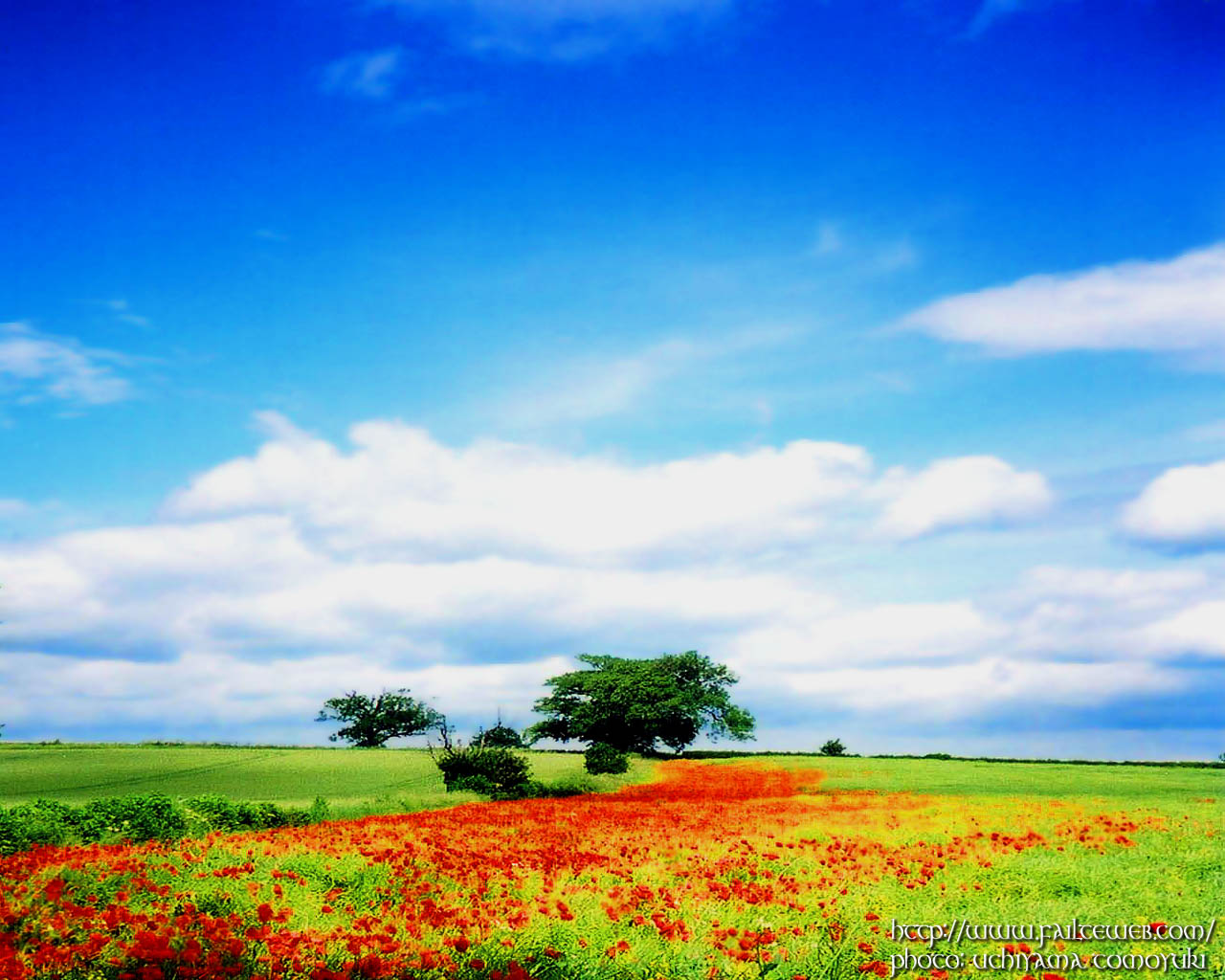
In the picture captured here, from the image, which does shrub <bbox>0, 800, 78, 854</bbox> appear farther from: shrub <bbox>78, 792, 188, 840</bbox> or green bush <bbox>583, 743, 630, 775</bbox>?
green bush <bbox>583, 743, 630, 775</bbox>

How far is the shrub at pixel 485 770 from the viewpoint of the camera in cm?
3325

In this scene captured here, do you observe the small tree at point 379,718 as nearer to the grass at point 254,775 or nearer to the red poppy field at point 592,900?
the grass at point 254,775

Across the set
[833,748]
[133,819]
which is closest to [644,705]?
[833,748]

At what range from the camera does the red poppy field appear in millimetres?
9703

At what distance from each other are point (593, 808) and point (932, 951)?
52.4 feet

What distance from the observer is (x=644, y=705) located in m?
68.1

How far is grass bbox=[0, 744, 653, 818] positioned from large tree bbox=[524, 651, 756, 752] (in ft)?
24.1

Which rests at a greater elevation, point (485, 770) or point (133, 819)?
point (133, 819)

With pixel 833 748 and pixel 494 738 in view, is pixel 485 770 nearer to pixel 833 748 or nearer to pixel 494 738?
pixel 494 738

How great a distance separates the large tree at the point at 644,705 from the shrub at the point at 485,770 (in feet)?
112

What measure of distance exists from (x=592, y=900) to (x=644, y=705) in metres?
56.7

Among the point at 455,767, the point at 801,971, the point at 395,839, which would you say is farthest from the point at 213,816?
the point at 801,971

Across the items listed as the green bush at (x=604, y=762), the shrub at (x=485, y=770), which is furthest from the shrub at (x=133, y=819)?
the green bush at (x=604, y=762)

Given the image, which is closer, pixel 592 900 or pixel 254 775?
pixel 592 900
